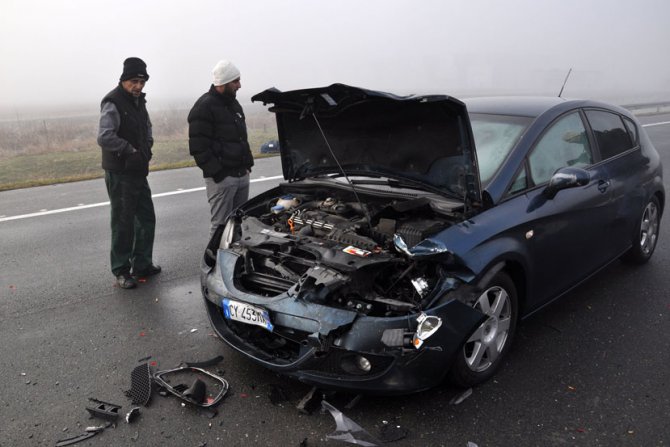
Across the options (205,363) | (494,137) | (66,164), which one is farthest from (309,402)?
(66,164)

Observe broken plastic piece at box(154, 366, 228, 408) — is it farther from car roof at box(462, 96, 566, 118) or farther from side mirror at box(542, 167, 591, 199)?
car roof at box(462, 96, 566, 118)

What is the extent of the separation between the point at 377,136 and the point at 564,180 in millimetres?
1334

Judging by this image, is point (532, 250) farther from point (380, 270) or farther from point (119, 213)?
point (119, 213)

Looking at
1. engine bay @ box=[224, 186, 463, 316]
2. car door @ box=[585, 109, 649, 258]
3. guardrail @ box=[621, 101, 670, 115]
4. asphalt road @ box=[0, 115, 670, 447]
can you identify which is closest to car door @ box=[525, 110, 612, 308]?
car door @ box=[585, 109, 649, 258]

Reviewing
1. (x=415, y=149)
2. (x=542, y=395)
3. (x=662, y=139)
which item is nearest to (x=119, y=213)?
(x=415, y=149)

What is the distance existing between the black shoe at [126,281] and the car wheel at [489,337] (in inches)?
123

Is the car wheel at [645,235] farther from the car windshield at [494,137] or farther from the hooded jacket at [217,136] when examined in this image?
the hooded jacket at [217,136]

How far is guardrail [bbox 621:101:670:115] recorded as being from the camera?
2467 cm

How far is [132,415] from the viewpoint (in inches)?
122

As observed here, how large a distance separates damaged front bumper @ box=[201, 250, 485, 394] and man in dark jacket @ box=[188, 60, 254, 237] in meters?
2.07

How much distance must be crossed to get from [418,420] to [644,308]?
7.78 feet

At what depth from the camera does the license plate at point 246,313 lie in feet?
10.5

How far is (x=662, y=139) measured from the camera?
15.2 meters

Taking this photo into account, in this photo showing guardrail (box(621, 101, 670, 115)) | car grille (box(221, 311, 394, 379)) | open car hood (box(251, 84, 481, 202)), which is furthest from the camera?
guardrail (box(621, 101, 670, 115))
